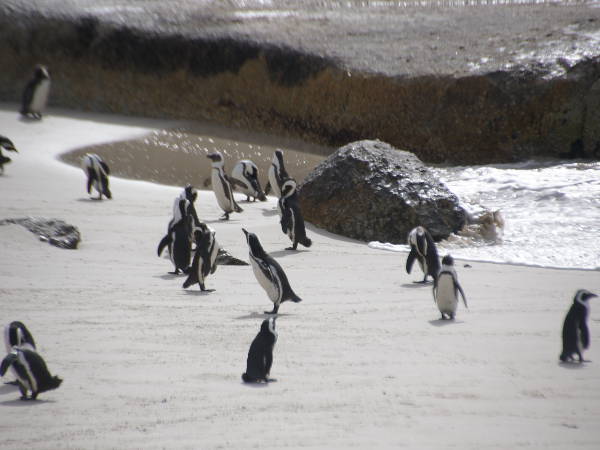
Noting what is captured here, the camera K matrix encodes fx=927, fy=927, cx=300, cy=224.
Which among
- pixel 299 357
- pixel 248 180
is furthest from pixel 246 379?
pixel 248 180

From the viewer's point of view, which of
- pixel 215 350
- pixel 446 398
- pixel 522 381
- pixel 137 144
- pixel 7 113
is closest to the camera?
pixel 446 398

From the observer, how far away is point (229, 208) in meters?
9.77

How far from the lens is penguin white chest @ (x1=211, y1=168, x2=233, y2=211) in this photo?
969cm

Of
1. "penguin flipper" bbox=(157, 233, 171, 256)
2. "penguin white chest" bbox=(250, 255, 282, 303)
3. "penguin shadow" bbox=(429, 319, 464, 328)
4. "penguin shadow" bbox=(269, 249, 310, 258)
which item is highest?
"penguin shadow" bbox=(269, 249, 310, 258)

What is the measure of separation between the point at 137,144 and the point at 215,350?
336 inches

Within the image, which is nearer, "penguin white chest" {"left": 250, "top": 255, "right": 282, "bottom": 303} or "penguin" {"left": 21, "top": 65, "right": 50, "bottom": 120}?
"penguin white chest" {"left": 250, "top": 255, "right": 282, "bottom": 303}

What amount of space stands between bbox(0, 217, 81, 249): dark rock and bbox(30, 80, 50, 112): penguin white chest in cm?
697

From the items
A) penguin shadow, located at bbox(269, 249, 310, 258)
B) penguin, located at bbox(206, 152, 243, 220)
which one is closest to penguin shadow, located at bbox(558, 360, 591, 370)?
penguin shadow, located at bbox(269, 249, 310, 258)

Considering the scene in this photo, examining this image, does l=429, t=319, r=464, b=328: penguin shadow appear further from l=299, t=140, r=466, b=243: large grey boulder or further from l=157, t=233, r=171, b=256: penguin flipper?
l=299, t=140, r=466, b=243: large grey boulder

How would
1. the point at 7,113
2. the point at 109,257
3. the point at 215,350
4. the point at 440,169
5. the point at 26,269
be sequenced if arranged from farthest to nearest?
the point at 7,113
the point at 440,169
the point at 109,257
the point at 26,269
the point at 215,350

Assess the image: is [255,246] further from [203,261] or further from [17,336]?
[17,336]

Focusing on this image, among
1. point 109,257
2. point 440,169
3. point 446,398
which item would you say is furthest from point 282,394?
point 440,169

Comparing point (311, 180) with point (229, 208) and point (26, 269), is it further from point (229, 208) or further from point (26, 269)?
point (26, 269)

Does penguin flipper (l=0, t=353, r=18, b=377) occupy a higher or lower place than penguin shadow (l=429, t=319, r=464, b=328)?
lower
